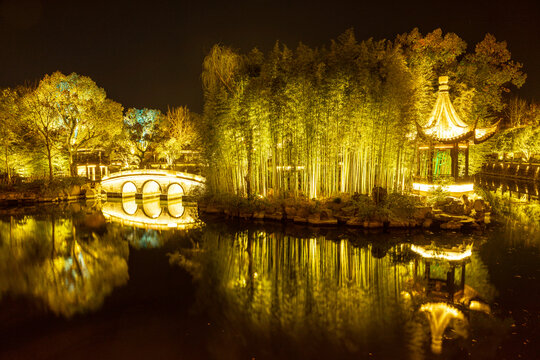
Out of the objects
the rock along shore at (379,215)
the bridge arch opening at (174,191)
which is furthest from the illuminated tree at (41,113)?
the rock along shore at (379,215)

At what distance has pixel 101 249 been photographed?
11414mm

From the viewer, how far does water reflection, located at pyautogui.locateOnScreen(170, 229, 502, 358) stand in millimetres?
5570

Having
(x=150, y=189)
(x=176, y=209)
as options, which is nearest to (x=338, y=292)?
(x=176, y=209)

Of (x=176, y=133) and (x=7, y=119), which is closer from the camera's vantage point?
(x=7, y=119)

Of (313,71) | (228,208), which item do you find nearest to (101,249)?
(228,208)

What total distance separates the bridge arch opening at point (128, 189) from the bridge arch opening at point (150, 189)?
3.73 feet

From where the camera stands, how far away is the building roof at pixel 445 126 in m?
14.4

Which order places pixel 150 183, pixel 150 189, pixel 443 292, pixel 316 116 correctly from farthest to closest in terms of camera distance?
1. pixel 150 189
2. pixel 150 183
3. pixel 316 116
4. pixel 443 292

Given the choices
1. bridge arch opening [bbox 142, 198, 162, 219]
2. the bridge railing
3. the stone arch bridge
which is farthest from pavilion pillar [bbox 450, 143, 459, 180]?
bridge arch opening [bbox 142, 198, 162, 219]

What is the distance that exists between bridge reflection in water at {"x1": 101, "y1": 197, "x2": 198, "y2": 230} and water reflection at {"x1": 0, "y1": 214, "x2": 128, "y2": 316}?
1888 mm

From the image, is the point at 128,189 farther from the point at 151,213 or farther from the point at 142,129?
the point at 142,129

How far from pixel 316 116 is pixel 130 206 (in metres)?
12.7

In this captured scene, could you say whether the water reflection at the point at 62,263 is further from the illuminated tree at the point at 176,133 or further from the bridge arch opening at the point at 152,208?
the illuminated tree at the point at 176,133

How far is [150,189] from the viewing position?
23891 mm
